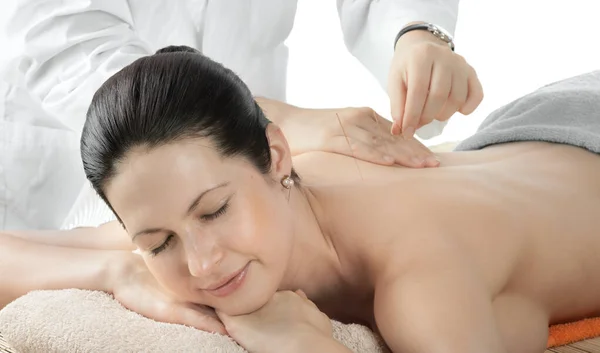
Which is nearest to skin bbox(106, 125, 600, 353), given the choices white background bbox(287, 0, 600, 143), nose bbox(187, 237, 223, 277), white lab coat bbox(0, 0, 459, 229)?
nose bbox(187, 237, 223, 277)

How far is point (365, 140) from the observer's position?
1.33 metres

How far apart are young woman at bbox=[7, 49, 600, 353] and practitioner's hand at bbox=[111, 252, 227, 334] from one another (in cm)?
2

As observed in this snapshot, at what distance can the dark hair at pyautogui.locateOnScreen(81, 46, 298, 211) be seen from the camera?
98 centimetres

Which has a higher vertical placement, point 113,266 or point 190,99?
point 190,99

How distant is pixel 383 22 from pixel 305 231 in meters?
0.70

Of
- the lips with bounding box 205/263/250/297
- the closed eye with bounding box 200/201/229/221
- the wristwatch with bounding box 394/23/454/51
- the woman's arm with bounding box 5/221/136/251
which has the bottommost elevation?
the woman's arm with bounding box 5/221/136/251

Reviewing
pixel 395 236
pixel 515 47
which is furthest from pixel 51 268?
pixel 515 47

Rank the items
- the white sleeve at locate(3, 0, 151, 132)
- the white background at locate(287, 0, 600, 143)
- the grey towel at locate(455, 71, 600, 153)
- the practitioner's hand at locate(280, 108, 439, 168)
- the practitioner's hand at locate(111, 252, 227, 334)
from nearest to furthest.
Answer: the practitioner's hand at locate(111, 252, 227, 334) → the practitioner's hand at locate(280, 108, 439, 168) → the grey towel at locate(455, 71, 600, 153) → the white sleeve at locate(3, 0, 151, 132) → the white background at locate(287, 0, 600, 143)

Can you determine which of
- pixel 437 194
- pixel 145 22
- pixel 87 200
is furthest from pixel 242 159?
pixel 145 22

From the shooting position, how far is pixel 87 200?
1.56m

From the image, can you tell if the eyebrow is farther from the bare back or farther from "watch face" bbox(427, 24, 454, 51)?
"watch face" bbox(427, 24, 454, 51)

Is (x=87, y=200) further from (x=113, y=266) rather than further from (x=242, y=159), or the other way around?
(x=242, y=159)

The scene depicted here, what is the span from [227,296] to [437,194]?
383 millimetres

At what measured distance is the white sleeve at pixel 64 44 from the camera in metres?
1.62
